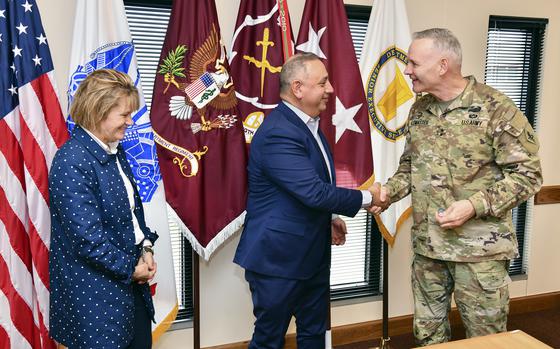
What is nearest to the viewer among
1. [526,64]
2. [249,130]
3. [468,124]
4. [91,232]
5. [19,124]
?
[91,232]

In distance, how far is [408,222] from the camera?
10.9 ft

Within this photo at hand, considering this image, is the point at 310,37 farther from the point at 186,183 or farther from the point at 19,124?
the point at 19,124

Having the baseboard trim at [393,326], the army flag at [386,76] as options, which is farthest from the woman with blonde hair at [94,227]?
the army flag at [386,76]

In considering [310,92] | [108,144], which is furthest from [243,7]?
[108,144]

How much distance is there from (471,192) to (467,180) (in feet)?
0.17

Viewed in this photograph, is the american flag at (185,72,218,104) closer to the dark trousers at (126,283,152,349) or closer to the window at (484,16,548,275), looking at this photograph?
the dark trousers at (126,283,152,349)

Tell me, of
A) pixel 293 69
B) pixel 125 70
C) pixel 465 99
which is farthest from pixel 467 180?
pixel 125 70

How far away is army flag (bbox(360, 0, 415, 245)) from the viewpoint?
2.84 meters

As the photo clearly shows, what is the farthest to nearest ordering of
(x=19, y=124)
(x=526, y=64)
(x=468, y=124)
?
1. (x=526, y=64)
2. (x=19, y=124)
3. (x=468, y=124)

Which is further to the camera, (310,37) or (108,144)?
(310,37)

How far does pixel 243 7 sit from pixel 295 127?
86 cm

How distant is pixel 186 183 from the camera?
8.20 feet

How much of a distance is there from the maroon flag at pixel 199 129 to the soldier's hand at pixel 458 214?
1041mm

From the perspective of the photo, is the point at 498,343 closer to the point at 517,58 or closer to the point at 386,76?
the point at 386,76
